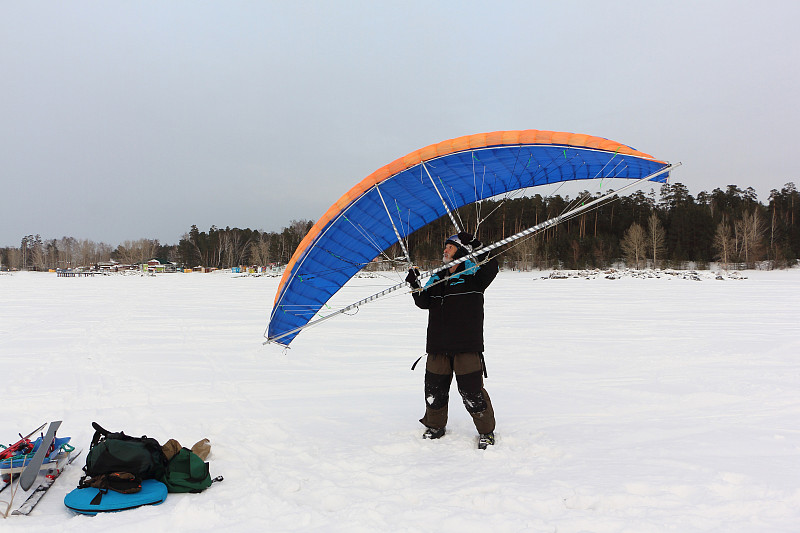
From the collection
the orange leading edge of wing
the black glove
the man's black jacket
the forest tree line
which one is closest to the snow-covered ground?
the man's black jacket

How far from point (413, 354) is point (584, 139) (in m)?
5.29

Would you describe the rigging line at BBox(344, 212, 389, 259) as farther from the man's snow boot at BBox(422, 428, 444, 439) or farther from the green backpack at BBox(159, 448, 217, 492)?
the green backpack at BBox(159, 448, 217, 492)

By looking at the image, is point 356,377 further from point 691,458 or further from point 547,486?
point 691,458

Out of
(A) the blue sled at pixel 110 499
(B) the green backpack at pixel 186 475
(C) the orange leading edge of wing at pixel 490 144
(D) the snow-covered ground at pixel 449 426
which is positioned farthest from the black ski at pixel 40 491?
(C) the orange leading edge of wing at pixel 490 144

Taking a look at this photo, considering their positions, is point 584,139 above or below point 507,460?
above

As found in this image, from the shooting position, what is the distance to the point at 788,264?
140ft

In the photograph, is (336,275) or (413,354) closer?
(336,275)

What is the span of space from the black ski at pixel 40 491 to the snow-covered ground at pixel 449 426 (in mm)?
57

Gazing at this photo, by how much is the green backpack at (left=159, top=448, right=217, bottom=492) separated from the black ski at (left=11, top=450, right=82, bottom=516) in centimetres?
78

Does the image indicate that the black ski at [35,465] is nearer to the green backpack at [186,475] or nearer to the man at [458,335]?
the green backpack at [186,475]

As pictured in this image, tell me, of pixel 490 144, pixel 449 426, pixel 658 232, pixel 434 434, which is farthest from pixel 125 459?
pixel 658 232

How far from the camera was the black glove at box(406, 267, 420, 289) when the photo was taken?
435 cm

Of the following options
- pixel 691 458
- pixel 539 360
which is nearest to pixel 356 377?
pixel 539 360

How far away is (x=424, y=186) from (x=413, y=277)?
4.06 feet
